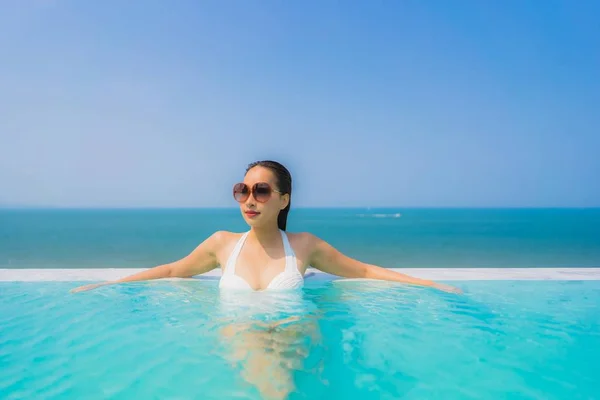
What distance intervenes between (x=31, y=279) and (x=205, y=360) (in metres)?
3.14

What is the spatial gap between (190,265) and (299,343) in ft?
5.54

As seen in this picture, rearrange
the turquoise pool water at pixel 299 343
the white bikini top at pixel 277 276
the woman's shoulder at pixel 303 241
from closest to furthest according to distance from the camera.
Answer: the turquoise pool water at pixel 299 343 < the white bikini top at pixel 277 276 < the woman's shoulder at pixel 303 241

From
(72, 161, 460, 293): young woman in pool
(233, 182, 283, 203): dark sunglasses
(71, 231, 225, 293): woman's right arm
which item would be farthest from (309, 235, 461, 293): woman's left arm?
(71, 231, 225, 293): woman's right arm

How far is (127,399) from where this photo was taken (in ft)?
6.51

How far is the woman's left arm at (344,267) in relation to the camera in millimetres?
3727

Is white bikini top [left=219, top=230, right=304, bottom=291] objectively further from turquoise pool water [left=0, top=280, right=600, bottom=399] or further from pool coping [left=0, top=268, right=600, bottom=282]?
pool coping [left=0, top=268, right=600, bottom=282]

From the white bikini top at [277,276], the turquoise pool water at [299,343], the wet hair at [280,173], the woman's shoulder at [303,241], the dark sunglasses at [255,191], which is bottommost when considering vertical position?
the turquoise pool water at [299,343]

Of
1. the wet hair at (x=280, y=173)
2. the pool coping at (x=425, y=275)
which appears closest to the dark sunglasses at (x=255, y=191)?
the wet hair at (x=280, y=173)

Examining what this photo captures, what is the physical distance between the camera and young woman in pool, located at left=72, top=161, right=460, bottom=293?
338 centimetres

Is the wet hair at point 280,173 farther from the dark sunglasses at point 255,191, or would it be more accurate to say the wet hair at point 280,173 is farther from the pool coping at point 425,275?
the pool coping at point 425,275

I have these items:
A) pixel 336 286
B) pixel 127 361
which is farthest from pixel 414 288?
pixel 127 361

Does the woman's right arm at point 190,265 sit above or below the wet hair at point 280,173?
below

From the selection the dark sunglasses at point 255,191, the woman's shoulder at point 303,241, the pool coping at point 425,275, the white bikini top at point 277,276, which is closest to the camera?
the dark sunglasses at point 255,191

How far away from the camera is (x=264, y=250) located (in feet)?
11.7
